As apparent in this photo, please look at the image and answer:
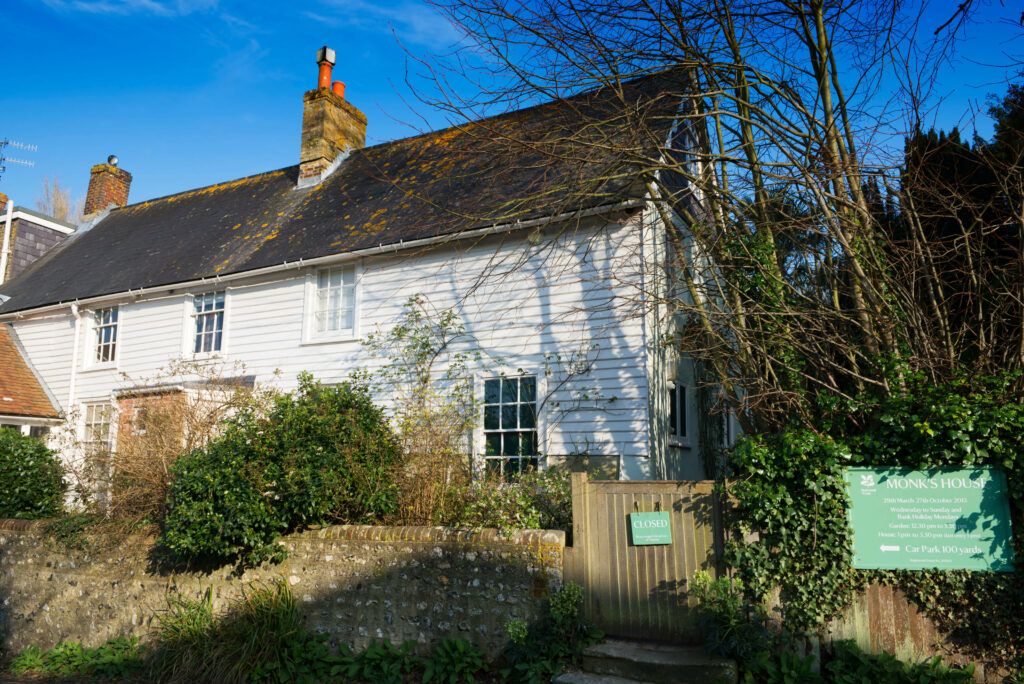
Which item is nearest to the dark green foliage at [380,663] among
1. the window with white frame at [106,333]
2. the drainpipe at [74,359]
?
the window with white frame at [106,333]

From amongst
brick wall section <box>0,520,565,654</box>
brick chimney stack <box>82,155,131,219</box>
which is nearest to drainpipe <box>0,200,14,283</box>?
brick chimney stack <box>82,155,131,219</box>

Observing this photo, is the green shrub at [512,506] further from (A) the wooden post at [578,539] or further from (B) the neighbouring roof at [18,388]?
(B) the neighbouring roof at [18,388]

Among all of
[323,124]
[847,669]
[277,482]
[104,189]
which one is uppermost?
[104,189]

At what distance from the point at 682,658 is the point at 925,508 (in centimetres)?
249

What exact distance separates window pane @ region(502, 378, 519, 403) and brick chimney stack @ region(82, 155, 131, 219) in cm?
1744

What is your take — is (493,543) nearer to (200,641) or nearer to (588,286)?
(200,641)

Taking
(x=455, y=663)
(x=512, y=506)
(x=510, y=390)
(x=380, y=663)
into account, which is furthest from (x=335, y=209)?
(x=455, y=663)

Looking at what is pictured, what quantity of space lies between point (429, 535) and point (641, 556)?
7.38 feet

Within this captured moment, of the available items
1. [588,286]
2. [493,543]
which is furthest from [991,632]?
[588,286]

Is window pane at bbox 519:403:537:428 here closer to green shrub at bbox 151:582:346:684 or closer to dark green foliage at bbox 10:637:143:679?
green shrub at bbox 151:582:346:684

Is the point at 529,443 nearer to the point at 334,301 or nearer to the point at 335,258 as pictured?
the point at 334,301

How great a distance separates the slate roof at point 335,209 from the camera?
10703 mm

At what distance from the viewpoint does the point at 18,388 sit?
16062 millimetres

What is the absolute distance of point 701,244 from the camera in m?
8.84
